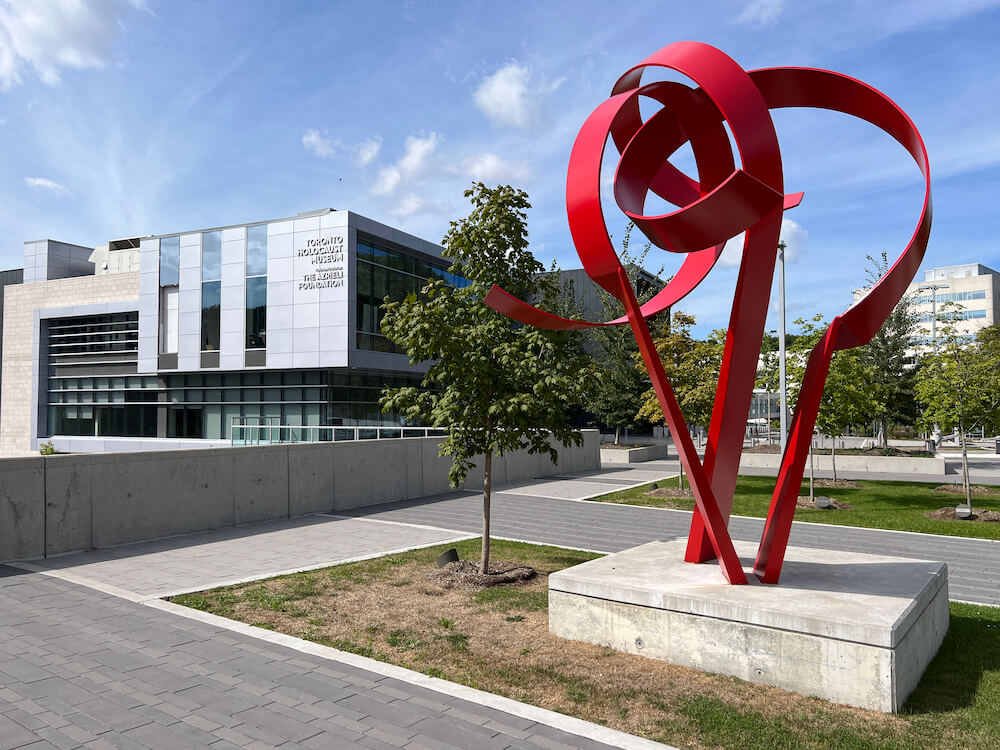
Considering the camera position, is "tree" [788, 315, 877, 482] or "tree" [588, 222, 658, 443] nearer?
"tree" [788, 315, 877, 482]

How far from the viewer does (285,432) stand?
30844mm

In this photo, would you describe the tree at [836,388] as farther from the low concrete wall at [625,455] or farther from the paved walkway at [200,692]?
the paved walkway at [200,692]

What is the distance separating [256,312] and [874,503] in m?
24.7

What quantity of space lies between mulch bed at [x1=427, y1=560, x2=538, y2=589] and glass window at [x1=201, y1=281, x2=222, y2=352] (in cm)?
2471

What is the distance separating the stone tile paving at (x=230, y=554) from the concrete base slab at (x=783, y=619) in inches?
202

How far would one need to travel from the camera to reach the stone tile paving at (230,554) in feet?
31.3

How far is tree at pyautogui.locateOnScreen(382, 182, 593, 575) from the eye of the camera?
9.31 m

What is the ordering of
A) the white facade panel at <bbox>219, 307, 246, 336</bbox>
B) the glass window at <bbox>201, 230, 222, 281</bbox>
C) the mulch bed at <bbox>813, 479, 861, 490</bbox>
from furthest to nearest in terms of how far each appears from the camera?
the glass window at <bbox>201, 230, 222, 281</bbox>, the white facade panel at <bbox>219, 307, 246, 336</bbox>, the mulch bed at <bbox>813, 479, 861, 490</bbox>

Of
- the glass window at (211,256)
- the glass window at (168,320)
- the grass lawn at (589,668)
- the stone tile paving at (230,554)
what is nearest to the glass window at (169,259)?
the glass window at (168,320)

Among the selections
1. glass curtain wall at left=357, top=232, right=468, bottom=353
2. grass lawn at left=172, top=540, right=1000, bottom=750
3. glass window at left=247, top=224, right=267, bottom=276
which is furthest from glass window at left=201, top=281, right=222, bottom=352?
grass lawn at left=172, top=540, right=1000, bottom=750

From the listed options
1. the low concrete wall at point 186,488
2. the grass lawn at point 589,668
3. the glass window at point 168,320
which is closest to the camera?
the grass lawn at point 589,668

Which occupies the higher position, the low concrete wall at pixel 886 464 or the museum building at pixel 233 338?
the museum building at pixel 233 338

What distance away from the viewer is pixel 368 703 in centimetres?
539

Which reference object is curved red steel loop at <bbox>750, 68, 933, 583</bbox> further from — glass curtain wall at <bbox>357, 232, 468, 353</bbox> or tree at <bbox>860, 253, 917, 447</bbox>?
tree at <bbox>860, 253, 917, 447</bbox>
